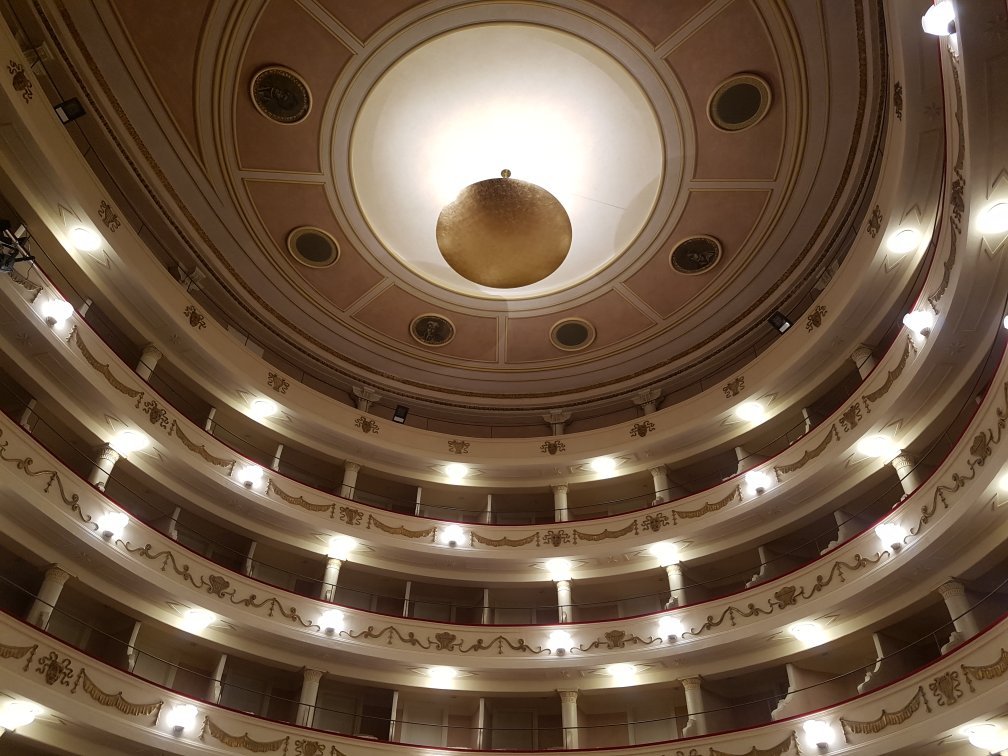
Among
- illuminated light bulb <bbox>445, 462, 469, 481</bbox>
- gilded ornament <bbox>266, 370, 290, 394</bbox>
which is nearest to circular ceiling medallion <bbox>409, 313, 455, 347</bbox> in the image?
illuminated light bulb <bbox>445, 462, 469, 481</bbox>

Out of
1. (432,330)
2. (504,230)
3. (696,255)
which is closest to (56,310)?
(504,230)

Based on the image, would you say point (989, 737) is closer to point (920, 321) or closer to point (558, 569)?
point (920, 321)

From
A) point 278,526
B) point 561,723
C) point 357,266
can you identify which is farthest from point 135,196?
point 561,723

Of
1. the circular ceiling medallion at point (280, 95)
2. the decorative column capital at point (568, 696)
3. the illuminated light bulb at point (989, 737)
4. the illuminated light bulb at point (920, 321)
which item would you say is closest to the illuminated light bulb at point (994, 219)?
the illuminated light bulb at point (920, 321)

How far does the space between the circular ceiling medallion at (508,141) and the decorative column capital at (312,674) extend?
8.87 m

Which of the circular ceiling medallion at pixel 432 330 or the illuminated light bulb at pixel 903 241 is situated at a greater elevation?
the circular ceiling medallion at pixel 432 330

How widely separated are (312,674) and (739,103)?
14687 mm

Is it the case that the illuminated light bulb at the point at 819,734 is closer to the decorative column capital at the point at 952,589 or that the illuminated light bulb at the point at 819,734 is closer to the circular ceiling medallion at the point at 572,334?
the decorative column capital at the point at 952,589

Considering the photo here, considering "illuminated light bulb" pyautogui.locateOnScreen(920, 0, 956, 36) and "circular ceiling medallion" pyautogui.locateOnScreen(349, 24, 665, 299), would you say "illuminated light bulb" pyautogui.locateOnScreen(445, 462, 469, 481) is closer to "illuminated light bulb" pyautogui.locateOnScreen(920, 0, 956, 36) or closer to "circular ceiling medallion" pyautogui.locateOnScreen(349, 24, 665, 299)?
"circular ceiling medallion" pyautogui.locateOnScreen(349, 24, 665, 299)

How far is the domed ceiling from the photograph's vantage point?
15094 millimetres

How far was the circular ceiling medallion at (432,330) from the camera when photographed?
21250 mm

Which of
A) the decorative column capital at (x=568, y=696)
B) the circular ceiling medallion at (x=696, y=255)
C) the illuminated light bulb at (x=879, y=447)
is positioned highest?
the circular ceiling medallion at (x=696, y=255)

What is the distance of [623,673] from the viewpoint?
52.0 ft

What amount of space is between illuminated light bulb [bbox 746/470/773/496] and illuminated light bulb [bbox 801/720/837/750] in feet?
17.2
